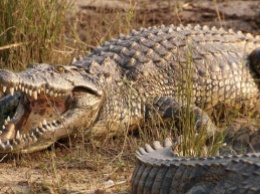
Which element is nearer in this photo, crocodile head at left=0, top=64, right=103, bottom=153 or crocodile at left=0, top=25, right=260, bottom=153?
crocodile head at left=0, top=64, right=103, bottom=153

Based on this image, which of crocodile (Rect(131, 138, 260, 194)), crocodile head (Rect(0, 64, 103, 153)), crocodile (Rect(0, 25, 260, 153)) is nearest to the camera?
crocodile (Rect(131, 138, 260, 194))

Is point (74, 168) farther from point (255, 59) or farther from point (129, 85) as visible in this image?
point (255, 59)

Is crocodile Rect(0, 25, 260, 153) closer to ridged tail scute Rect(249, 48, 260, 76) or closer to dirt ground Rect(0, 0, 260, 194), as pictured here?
ridged tail scute Rect(249, 48, 260, 76)

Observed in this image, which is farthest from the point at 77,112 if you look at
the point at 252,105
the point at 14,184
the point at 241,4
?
the point at 241,4

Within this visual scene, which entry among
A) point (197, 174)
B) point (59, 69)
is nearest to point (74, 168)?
point (59, 69)

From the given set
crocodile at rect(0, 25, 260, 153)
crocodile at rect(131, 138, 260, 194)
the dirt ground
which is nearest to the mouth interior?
crocodile at rect(0, 25, 260, 153)

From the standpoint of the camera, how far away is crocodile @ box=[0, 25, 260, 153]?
6645 mm

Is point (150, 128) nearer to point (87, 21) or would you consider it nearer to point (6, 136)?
point (6, 136)

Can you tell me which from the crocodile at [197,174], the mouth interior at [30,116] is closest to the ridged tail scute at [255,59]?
the mouth interior at [30,116]

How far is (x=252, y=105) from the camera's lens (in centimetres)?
786

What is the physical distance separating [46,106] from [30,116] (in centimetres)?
17

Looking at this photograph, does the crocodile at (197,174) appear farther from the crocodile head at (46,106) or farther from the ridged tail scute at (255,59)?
the ridged tail scute at (255,59)

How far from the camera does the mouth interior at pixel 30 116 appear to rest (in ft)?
21.7

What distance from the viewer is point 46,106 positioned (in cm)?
678
